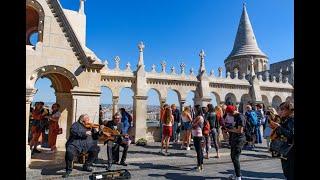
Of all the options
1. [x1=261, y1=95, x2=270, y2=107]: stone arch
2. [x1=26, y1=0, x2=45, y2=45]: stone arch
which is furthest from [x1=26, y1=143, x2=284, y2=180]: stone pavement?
[x1=261, y1=95, x2=270, y2=107]: stone arch

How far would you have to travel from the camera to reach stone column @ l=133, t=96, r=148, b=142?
52.8ft

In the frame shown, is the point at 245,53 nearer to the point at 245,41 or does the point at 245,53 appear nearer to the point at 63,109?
the point at 245,41

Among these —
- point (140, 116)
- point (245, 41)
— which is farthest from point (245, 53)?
point (140, 116)

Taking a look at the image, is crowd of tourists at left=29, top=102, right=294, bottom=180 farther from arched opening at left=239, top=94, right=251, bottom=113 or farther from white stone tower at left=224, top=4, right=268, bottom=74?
white stone tower at left=224, top=4, right=268, bottom=74

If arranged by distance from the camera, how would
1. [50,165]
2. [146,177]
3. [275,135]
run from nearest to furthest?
[275,135]
[146,177]
[50,165]

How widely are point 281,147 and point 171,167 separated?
12.1 feet

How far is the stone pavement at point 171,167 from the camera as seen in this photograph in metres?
7.14

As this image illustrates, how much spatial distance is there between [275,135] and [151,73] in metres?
14.4

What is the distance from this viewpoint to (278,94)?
86.3ft

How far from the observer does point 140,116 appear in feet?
55.1

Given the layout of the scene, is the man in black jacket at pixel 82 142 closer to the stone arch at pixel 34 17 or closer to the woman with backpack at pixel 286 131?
the stone arch at pixel 34 17

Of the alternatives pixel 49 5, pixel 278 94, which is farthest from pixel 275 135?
pixel 278 94

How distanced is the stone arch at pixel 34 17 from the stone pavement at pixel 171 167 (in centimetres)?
352
